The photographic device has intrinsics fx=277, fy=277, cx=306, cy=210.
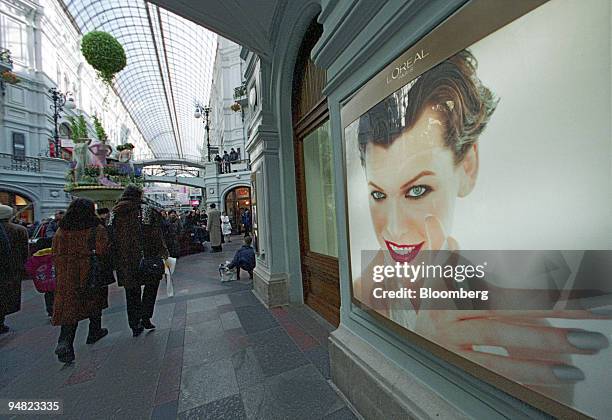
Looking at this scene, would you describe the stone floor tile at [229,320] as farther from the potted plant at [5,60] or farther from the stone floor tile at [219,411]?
the potted plant at [5,60]

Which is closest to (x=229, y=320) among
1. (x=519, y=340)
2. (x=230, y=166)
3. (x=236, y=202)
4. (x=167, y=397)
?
(x=167, y=397)

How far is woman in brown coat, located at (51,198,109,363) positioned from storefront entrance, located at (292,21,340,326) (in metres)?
2.63

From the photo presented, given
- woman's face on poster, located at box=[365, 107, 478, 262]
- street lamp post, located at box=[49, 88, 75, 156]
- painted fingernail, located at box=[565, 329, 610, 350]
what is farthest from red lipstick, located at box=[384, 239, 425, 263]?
street lamp post, located at box=[49, 88, 75, 156]

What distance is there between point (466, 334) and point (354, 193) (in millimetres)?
1132

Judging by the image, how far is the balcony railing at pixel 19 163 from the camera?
1817 cm

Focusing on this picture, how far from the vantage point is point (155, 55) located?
35594mm

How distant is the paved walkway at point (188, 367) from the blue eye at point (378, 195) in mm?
1614

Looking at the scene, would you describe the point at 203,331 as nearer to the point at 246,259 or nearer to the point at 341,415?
the point at 341,415

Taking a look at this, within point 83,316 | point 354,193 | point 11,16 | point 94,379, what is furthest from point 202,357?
point 11,16

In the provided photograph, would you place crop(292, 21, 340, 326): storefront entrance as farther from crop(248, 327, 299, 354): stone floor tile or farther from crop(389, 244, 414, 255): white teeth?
crop(389, 244, 414, 255): white teeth

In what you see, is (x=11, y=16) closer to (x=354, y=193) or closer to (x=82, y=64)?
(x=82, y=64)

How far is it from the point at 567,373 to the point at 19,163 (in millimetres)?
28354

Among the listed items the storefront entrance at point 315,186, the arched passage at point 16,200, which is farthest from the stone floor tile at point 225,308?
the arched passage at point 16,200

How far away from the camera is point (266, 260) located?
4.71m
